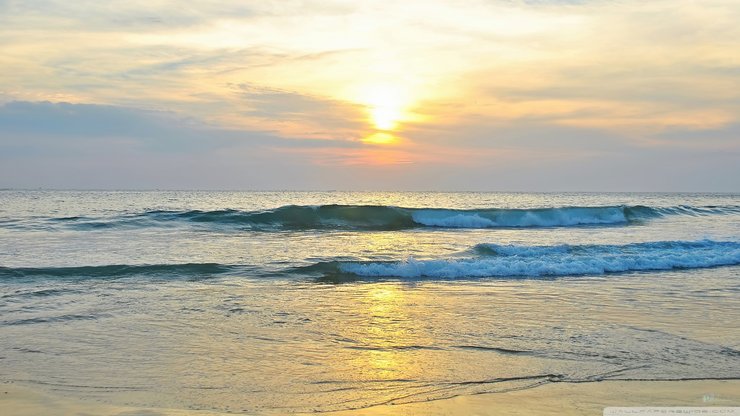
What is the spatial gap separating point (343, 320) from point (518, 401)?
12.7 feet

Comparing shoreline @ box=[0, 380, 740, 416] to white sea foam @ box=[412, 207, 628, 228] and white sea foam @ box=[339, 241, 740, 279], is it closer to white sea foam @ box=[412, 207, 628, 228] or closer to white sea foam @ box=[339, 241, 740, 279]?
white sea foam @ box=[339, 241, 740, 279]

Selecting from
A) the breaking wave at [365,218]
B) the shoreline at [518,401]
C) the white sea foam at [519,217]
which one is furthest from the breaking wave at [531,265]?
the white sea foam at [519,217]

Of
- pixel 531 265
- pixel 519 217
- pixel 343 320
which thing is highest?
pixel 519 217

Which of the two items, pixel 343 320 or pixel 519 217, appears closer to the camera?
pixel 343 320

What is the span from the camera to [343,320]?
8.85m

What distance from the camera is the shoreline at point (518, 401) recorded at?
16.5 feet

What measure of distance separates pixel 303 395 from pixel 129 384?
1.65 meters

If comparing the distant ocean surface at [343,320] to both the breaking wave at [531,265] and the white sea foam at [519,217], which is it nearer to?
the breaking wave at [531,265]

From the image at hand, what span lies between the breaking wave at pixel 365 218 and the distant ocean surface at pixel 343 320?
25.3 ft

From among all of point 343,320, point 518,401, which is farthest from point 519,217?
point 518,401

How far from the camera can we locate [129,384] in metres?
5.80

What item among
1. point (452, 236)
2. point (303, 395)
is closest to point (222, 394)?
point (303, 395)

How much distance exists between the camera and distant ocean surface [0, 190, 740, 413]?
5.95 m

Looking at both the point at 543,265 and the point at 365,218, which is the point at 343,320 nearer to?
the point at 543,265
